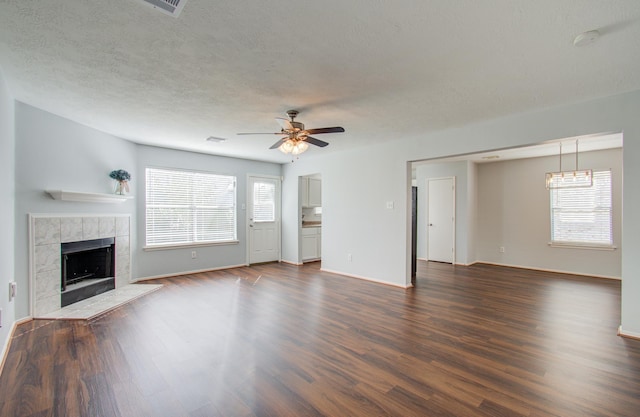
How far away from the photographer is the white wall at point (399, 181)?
2.89m

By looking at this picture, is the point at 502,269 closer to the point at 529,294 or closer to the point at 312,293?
the point at 529,294

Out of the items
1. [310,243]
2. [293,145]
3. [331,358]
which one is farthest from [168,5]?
[310,243]

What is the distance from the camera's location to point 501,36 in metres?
1.96

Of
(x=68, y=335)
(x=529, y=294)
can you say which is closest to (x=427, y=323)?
(x=529, y=294)

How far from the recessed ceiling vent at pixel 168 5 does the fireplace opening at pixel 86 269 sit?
3659 mm

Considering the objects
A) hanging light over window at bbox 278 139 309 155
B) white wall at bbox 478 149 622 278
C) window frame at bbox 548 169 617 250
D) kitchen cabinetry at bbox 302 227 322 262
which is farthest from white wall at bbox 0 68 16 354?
window frame at bbox 548 169 617 250

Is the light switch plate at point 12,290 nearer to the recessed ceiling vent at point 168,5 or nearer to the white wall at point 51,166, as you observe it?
the white wall at point 51,166

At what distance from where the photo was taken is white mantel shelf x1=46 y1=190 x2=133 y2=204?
3625 millimetres

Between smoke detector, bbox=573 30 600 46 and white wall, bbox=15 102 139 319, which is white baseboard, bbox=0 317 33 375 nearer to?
white wall, bbox=15 102 139 319

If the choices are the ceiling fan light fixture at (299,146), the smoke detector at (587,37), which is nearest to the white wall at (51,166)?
the ceiling fan light fixture at (299,146)

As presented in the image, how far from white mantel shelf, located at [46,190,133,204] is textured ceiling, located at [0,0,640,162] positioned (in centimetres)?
101

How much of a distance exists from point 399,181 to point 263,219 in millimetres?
3523

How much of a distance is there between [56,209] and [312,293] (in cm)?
360

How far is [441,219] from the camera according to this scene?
23.5 feet
